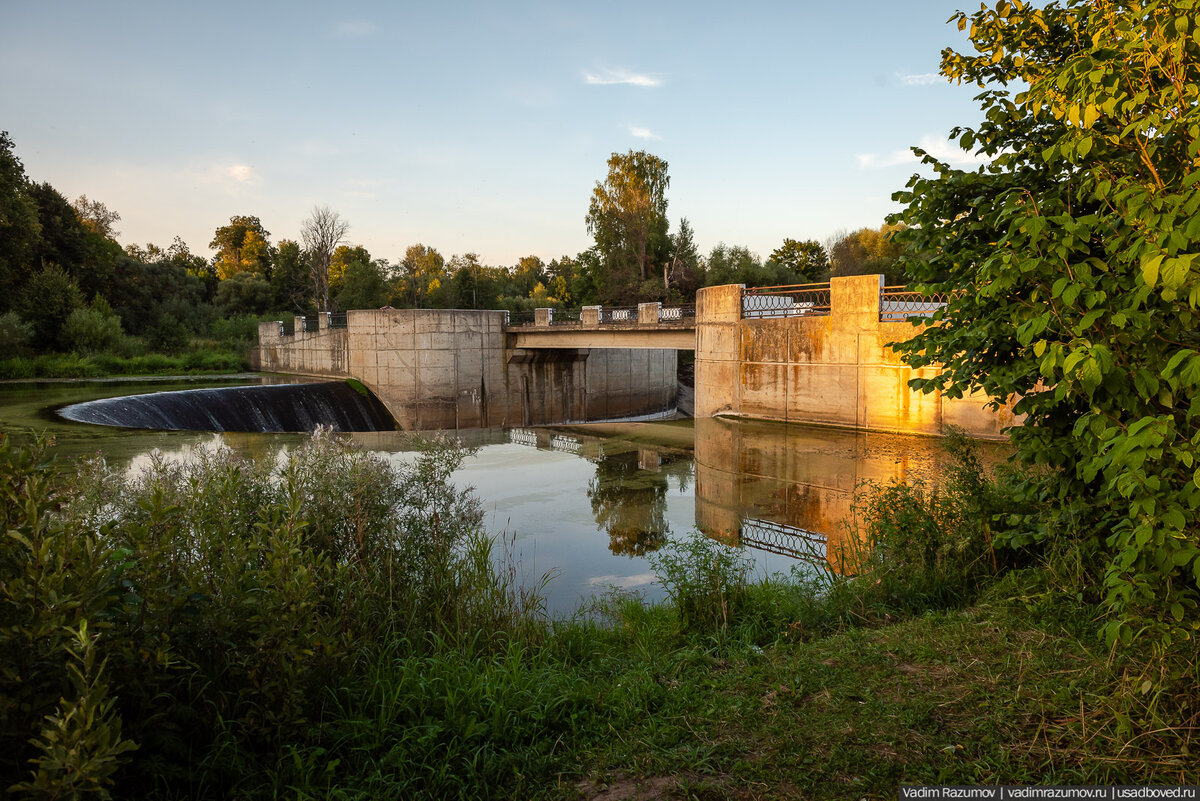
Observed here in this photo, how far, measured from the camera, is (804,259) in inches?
2223

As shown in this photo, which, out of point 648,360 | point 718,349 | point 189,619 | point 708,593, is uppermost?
point 718,349

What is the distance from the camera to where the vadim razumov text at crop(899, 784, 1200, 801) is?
2.92m

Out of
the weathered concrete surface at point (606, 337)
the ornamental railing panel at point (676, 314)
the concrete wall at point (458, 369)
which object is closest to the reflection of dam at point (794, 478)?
the weathered concrete surface at point (606, 337)

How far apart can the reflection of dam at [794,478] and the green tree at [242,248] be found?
2368 inches

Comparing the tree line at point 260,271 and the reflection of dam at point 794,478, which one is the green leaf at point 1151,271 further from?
the tree line at point 260,271

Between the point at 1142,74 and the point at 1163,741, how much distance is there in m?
3.21

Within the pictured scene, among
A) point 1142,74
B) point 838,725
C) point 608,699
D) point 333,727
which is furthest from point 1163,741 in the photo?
point 333,727

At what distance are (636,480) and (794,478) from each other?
3.11 meters

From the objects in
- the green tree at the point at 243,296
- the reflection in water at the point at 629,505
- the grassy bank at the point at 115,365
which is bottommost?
the reflection in water at the point at 629,505

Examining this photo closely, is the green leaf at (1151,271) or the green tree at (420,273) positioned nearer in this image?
the green leaf at (1151,271)

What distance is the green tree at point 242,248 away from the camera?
2638 inches

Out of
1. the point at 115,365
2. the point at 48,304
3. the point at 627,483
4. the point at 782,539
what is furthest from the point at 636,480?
the point at 48,304

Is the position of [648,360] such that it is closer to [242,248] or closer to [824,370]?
[824,370]

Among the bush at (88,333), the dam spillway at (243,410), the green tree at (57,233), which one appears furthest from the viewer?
the green tree at (57,233)
